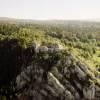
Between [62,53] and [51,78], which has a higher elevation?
[62,53]

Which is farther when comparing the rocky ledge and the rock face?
the rocky ledge

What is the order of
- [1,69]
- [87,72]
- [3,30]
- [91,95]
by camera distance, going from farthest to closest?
[3,30], [1,69], [87,72], [91,95]

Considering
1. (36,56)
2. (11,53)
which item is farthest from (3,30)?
(36,56)

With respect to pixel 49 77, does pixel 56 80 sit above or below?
below

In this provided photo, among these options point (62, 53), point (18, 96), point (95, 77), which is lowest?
point (18, 96)

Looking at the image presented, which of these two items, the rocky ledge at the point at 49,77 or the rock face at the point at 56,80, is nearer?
the rock face at the point at 56,80

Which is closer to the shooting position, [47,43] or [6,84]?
[6,84]

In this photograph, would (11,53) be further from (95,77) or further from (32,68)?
(95,77)

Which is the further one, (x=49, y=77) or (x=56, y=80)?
(x=49, y=77)
